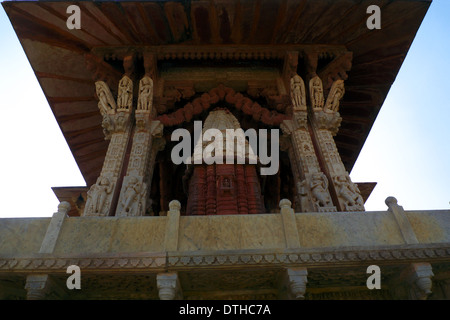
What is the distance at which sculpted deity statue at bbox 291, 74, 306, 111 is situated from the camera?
785 centimetres

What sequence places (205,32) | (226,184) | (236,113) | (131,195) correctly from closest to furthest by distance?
(131,195)
(226,184)
(205,32)
(236,113)

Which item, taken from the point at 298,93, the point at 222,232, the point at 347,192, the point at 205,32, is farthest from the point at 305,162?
the point at 205,32

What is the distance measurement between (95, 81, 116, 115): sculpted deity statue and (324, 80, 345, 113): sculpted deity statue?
5.03 meters

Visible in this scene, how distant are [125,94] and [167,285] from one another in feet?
17.2

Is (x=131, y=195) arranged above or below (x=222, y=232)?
above

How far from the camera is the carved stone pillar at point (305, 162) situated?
6.25 meters

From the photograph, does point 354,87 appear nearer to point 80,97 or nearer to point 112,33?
point 112,33

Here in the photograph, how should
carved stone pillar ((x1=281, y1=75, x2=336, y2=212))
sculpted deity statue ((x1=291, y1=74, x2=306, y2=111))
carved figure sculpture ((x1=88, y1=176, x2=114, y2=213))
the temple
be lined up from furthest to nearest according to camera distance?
sculpted deity statue ((x1=291, y1=74, x2=306, y2=111)) < carved stone pillar ((x1=281, y1=75, x2=336, y2=212)) < carved figure sculpture ((x1=88, y1=176, x2=114, y2=213)) < the temple

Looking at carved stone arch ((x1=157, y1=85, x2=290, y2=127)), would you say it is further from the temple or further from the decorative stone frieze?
the decorative stone frieze

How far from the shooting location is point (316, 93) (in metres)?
8.06

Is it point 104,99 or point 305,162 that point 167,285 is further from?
point 104,99

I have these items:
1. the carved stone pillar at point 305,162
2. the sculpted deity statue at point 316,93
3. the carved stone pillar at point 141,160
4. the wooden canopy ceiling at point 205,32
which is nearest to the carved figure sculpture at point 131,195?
the carved stone pillar at point 141,160

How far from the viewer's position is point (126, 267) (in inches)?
153

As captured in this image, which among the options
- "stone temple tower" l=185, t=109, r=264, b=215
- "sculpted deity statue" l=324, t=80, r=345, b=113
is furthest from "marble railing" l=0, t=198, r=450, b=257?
"sculpted deity statue" l=324, t=80, r=345, b=113
